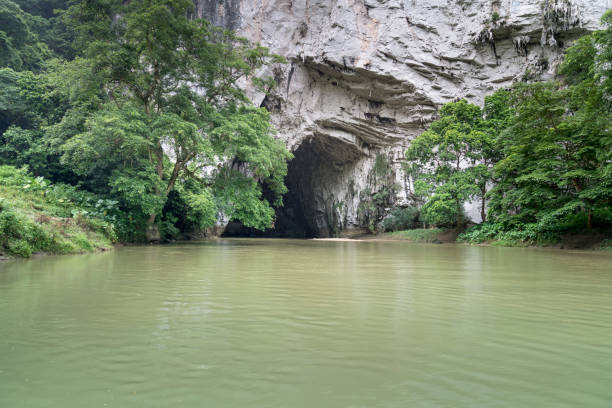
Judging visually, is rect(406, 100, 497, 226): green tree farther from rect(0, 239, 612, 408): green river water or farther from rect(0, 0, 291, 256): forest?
rect(0, 239, 612, 408): green river water

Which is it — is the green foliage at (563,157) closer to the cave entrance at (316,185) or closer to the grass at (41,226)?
the grass at (41,226)

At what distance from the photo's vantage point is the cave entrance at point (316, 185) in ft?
92.9

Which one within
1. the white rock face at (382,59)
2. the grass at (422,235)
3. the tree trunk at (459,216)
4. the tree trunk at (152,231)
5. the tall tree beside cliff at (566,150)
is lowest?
the grass at (422,235)

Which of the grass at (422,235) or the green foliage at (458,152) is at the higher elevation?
the green foliage at (458,152)

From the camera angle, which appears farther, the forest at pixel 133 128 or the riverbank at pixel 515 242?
the forest at pixel 133 128

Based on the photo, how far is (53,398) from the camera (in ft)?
4.00

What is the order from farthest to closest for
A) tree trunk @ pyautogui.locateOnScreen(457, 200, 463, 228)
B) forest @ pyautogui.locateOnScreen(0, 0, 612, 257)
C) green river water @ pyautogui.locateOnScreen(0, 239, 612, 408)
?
tree trunk @ pyautogui.locateOnScreen(457, 200, 463, 228) < forest @ pyautogui.locateOnScreen(0, 0, 612, 257) < green river water @ pyautogui.locateOnScreen(0, 239, 612, 408)

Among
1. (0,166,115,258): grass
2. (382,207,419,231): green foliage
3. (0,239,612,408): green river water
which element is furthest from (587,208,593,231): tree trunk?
(0,166,115,258): grass

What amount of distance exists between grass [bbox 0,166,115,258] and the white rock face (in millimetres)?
16760

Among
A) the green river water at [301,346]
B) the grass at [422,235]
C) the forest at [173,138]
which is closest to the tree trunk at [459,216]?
the forest at [173,138]

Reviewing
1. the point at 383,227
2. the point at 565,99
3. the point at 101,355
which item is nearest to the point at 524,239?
the point at 565,99

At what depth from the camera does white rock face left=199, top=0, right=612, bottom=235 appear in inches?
868

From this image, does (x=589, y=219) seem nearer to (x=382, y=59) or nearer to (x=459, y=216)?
(x=459, y=216)

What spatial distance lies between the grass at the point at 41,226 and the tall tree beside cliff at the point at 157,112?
1.99 meters
